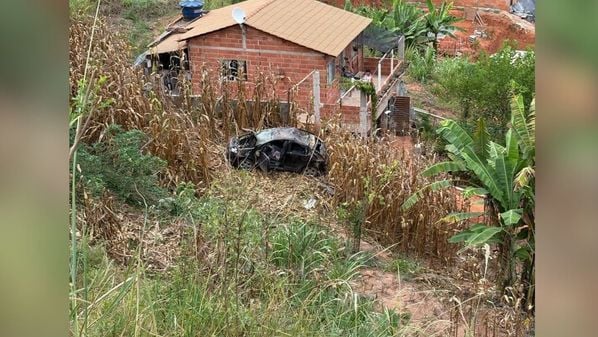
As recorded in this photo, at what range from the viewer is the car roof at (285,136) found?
840 centimetres

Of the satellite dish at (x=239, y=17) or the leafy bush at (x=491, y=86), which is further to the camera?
the leafy bush at (x=491, y=86)

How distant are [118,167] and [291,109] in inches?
134

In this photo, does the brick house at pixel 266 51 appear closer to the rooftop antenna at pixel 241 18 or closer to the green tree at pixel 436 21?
the rooftop antenna at pixel 241 18

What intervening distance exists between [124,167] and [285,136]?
2480 millimetres

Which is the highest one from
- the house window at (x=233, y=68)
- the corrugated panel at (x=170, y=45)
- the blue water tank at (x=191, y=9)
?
the blue water tank at (x=191, y=9)

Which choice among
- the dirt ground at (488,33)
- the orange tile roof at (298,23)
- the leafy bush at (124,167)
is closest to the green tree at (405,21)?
the dirt ground at (488,33)

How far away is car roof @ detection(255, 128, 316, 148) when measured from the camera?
840 centimetres

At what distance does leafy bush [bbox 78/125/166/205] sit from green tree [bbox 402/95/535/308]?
2.33 meters

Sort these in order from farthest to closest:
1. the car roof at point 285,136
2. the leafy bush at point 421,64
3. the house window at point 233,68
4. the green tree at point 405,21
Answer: the green tree at point 405,21, the leafy bush at point 421,64, the house window at point 233,68, the car roof at point 285,136

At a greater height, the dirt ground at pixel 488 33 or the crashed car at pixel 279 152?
the crashed car at pixel 279 152

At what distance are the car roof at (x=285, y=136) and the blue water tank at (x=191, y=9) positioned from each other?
5.13 metres

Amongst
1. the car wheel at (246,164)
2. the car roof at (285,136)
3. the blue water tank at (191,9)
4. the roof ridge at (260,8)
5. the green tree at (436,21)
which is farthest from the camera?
the green tree at (436,21)

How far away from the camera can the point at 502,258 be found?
256 inches

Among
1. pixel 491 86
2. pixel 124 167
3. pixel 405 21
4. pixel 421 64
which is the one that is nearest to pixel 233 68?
pixel 491 86
